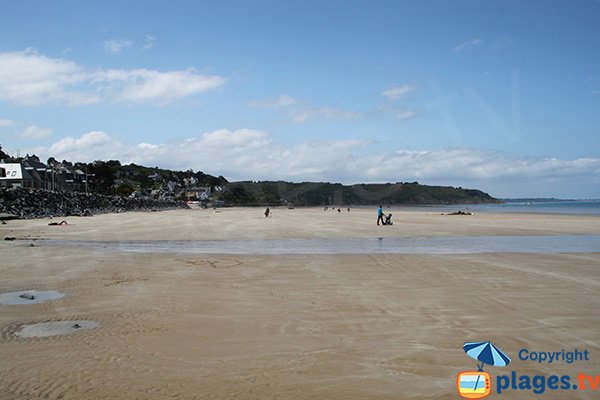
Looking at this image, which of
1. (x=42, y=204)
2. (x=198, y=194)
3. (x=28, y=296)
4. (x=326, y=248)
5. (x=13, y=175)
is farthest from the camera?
(x=198, y=194)

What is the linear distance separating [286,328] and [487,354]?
323 centimetres

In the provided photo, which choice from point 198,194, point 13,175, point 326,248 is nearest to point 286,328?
point 326,248

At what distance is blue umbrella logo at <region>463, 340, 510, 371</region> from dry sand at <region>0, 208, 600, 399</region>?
0.11 m

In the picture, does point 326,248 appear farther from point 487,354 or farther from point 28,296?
point 487,354

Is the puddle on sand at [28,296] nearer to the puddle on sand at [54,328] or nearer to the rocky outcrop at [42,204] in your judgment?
the puddle on sand at [54,328]

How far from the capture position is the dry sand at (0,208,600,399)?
5.60 metres

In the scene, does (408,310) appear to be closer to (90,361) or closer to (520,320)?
(520,320)

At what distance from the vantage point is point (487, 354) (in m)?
6.40

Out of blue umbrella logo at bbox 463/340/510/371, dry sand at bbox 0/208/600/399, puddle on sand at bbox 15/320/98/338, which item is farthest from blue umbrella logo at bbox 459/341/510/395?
puddle on sand at bbox 15/320/98/338

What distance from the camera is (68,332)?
25.1 ft

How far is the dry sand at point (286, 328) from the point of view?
5.60 m

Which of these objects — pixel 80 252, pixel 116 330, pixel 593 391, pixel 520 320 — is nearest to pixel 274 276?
pixel 116 330

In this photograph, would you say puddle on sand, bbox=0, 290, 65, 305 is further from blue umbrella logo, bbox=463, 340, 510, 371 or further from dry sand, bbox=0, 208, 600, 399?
blue umbrella logo, bbox=463, 340, 510, 371

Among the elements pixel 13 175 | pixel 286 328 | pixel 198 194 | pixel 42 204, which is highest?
pixel 13 175
